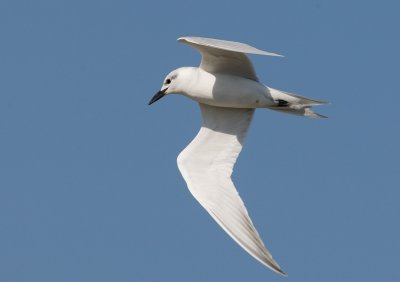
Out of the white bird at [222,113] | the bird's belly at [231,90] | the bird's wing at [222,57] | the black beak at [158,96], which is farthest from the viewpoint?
the black beak at [158,96]

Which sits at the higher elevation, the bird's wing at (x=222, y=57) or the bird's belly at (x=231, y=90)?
the bird's wing at (x=222, y=57)

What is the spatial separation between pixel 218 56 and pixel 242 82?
642 millimetres

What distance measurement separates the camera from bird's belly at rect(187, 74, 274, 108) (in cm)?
2016

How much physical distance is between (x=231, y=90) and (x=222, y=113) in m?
1.02

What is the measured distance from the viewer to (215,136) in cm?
2109

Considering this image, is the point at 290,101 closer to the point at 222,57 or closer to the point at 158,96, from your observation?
the point at 222,57

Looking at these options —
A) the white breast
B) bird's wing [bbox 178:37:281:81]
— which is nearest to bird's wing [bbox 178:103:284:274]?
the white breast

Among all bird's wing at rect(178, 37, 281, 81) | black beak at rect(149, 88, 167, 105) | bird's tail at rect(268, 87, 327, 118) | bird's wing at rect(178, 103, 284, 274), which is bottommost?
bird's wing at rect(178, 103, 284, 274)

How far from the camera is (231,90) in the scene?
66.2 ft

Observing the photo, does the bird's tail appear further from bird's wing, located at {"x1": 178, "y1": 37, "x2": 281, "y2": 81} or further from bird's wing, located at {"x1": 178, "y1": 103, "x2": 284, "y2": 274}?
bird's wing, located at {"x1": 178, "y1": 103, "x2": 284, "y2": 274}

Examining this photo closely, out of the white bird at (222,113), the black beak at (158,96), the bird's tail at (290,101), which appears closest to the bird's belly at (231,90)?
the white bird at (222,113)

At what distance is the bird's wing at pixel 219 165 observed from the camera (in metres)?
19.4

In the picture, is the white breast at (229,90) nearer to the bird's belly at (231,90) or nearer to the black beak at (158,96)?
the bird's belly at (231,90)

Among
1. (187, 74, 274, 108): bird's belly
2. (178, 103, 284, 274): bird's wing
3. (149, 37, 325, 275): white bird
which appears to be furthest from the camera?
(187, 74, 274, 108): bird's belly
